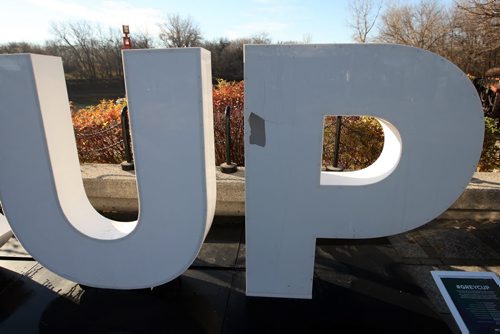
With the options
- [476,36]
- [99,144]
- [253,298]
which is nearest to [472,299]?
[253,298]

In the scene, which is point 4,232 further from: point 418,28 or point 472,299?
point 418,28

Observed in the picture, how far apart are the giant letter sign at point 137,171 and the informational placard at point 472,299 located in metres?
1.84

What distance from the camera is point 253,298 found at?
110 inches

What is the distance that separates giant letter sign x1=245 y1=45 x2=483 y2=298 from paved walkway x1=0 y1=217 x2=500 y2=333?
11.6 inches

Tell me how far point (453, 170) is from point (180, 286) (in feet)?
8.36

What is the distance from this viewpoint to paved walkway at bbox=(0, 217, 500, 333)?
2.50 meters

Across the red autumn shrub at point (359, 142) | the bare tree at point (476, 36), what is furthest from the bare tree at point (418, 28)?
the red autumn shrub at point (359, 142)

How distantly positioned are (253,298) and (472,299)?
1670mm

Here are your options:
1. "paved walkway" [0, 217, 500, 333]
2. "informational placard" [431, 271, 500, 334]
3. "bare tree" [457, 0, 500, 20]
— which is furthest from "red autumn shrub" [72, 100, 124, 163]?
"bare tree" [457, 0, 500, 20]

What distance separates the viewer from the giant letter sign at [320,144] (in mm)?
2168

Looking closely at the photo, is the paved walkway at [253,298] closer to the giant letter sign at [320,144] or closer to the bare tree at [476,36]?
the giant letter sign at [320,144]

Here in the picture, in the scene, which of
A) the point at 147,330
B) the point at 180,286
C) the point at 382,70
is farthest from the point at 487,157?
the point at 147,330

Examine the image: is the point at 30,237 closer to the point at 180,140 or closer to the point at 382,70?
the point at 180,140

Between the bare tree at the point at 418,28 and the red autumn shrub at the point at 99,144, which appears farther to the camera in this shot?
the bare tree at the point at 418,28
